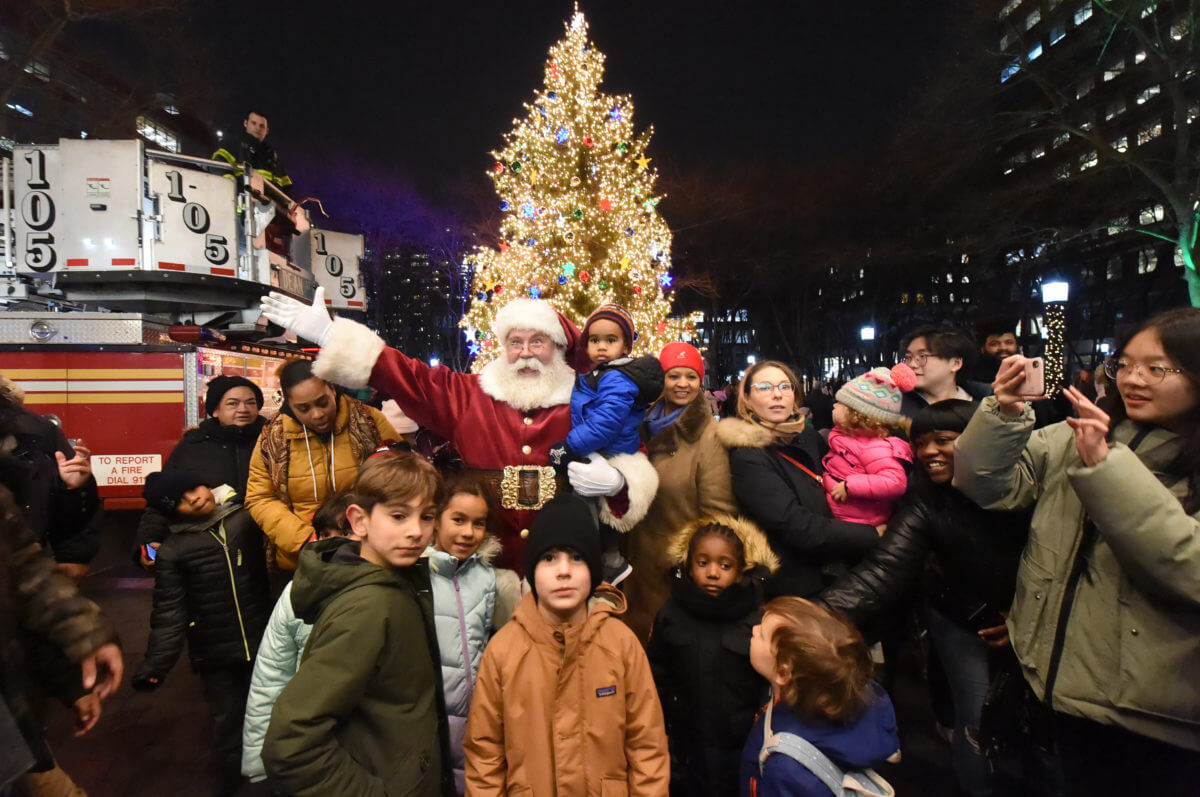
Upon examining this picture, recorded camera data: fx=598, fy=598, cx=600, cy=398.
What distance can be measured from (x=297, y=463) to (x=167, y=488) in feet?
1.94

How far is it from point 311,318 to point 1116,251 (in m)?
33.9

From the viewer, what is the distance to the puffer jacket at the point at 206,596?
2.99 meters

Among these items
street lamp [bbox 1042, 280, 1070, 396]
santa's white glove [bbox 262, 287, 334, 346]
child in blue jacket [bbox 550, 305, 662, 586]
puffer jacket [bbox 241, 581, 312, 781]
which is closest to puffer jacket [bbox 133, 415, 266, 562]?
santa's white glove [bbox 262, 287, 334, 346]

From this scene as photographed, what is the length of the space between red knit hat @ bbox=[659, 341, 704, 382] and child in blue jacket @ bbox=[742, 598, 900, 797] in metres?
1.98

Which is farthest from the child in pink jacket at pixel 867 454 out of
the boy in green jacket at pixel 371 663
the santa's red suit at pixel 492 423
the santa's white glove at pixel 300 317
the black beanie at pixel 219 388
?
the black beanie at pixel 219 388

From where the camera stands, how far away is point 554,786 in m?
2.02

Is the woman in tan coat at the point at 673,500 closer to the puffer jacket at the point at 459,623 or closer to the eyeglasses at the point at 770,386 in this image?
the eyeglasses at the point at 770,386

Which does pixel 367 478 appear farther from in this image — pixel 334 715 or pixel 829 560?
pixel 829 560

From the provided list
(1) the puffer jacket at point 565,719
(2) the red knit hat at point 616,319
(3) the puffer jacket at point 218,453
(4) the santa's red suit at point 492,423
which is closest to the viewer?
(1) the puffer jacket at point 565,719

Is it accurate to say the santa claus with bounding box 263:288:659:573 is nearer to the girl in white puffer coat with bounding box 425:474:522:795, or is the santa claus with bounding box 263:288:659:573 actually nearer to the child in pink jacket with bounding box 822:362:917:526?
the girl in white puffer coat with bounding box 425:474:522:795

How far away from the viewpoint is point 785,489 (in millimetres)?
2912

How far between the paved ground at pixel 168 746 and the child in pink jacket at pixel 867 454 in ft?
4.48

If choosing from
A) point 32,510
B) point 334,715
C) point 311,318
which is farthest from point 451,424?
point 32,510

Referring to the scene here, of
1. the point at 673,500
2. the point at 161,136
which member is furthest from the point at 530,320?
the point at 161,136
